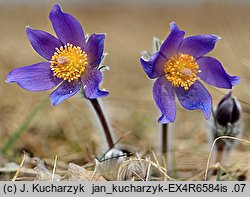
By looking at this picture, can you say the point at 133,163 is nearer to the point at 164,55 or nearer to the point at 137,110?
the point at 164,55

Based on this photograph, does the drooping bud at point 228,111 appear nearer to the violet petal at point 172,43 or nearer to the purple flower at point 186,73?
the purple flower at point 186,73

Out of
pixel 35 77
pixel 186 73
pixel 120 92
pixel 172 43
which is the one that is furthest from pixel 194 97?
pixel 120 92

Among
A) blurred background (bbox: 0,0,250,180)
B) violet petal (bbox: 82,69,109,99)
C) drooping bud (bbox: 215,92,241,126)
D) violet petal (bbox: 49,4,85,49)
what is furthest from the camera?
blurred background (bbox: 0,0,250,180)

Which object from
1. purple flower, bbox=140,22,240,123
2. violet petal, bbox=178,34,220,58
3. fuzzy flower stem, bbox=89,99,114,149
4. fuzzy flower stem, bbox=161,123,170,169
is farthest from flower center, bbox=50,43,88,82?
fuzzy flower stem, bbox=161,123,170,169

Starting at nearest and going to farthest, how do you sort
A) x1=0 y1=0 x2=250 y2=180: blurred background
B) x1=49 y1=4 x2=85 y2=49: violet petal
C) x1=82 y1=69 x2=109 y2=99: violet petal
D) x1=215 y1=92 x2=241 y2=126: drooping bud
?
x1=82 y1=69 x2=109 y2=99: violet petal → x1=49 y1=4 x2=85 y2=49: violet petal → x1=215 y1=92 x2=241 y2=126: drooping bud → x1=0 y1=0 x2=250 y2=180: blurred background

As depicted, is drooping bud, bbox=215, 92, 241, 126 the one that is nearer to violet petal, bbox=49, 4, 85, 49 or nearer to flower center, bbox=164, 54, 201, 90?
flower center, bbox=164, 54, 201, 90

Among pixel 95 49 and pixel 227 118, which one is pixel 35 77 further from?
pixel 227 118

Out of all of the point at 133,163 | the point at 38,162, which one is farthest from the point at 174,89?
the point at 38,162
